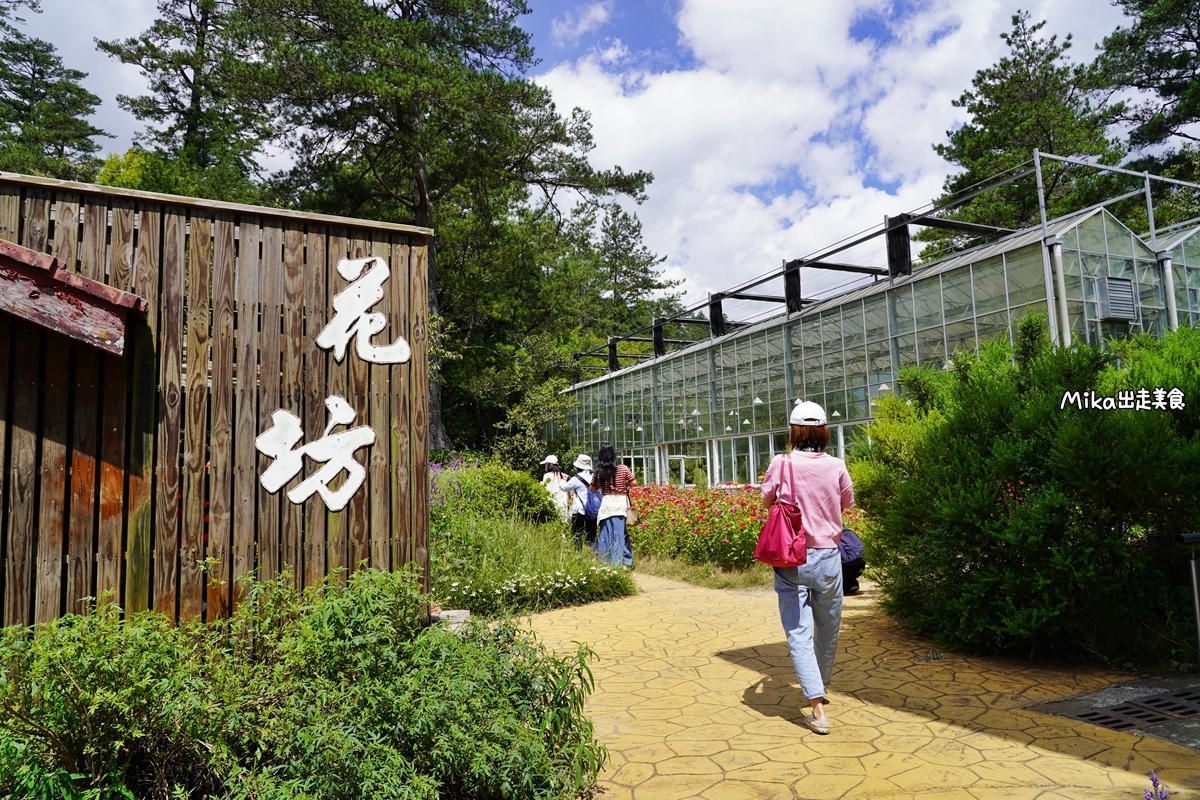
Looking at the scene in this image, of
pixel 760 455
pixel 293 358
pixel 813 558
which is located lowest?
pixel 813 558

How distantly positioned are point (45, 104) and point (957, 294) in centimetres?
2950

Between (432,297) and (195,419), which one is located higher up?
(432,297)

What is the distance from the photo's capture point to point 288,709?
96.3 inches

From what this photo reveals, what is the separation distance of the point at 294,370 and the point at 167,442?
0.55 meters

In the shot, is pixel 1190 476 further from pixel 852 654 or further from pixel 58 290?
pixel 58 290

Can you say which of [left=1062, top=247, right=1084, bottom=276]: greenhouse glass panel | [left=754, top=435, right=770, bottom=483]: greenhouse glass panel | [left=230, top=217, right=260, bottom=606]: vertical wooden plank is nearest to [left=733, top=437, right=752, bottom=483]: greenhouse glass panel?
[left=754, top=435, right=770, bottom=483]: greenhouse glass panel

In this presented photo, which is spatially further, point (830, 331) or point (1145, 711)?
point (830, 331)

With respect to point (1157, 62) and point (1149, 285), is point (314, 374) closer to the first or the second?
point (1149, 285)

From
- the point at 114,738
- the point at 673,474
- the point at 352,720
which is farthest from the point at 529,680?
the point at 673,474

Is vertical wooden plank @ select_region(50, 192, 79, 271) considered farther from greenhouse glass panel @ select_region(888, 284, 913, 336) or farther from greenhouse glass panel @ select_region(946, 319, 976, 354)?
greenhouse glass panel @ select_region(888, 284, 913, 336)

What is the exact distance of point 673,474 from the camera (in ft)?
80.8

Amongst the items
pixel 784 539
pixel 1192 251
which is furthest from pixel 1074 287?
pixel 784 539

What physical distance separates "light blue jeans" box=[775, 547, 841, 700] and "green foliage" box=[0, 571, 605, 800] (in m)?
1.28

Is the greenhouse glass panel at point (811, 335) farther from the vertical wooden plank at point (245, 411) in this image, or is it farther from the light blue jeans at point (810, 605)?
the vertical wooden plank at point (245, 411)
